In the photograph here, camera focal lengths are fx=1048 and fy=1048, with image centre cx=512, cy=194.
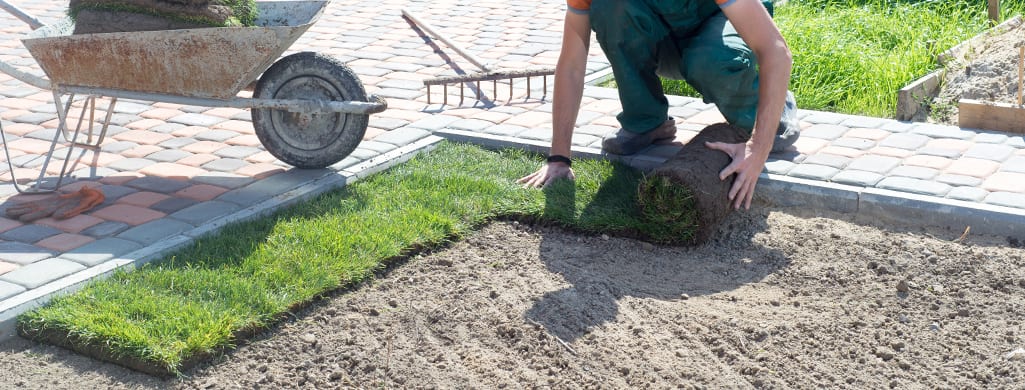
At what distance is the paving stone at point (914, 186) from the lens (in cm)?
468

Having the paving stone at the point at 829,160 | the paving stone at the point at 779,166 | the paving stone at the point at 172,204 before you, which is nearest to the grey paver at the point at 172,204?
the paving stone at the point at 172,204

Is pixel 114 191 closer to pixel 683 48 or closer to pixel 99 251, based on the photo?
pixel 99 251

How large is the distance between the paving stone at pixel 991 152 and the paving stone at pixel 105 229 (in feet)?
13.1

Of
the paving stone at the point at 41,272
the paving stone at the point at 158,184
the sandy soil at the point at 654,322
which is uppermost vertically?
the paving stone at the point at 41,272

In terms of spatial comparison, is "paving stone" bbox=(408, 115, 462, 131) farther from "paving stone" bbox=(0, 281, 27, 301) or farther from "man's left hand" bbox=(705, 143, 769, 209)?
"paving stone" bbox=(0, 281, 27, 301)

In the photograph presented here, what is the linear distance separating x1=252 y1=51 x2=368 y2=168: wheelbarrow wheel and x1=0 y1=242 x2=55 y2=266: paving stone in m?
1.18

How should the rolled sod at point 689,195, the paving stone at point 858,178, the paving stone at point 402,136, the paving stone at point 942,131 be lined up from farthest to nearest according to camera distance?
the paving stone at point 402,136
the paving stone at point 942,131
the paving stone at point 858,178
the rolled sod at point 689,195

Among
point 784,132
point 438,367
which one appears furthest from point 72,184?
point 784,132

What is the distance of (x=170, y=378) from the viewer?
11.1 ft

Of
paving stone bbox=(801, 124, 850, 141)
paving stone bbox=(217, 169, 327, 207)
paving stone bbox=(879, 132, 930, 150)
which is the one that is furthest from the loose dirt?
paving stone bbox=(217, 169, 327, 207)

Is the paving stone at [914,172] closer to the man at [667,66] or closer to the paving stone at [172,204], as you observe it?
the man at [667,66]

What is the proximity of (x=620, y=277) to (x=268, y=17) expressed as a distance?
92.3 inches

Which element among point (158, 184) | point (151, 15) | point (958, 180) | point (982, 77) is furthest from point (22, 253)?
point (982, 77)

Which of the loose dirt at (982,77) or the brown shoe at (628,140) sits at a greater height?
the loose dirt at (982,77)
